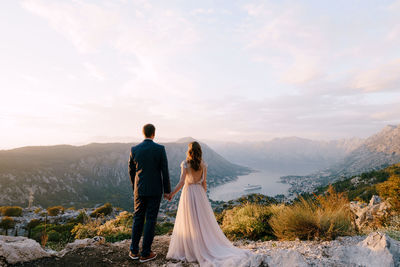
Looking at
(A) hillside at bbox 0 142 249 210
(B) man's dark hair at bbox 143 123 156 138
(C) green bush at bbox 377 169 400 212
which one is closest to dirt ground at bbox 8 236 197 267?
(B) man's dark hair at bbox 143 123 156 138

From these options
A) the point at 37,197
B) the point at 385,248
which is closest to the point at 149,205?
the point at 385,248

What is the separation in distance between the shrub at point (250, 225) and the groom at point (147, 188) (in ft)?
10.3

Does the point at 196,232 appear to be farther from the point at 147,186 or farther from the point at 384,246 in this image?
the point at 384,246

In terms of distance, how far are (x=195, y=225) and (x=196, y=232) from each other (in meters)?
0.14

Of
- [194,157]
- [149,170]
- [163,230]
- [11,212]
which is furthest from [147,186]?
[11,212]

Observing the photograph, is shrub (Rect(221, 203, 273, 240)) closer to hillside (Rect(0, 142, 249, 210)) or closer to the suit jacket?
the suit jacket

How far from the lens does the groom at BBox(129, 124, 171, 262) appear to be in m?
4.20

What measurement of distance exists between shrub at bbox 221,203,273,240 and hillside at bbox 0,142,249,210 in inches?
1644

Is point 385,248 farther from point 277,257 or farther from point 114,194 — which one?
point 114,194

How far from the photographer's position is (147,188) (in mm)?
4168

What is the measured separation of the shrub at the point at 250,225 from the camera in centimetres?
634

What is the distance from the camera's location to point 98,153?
113812 millimetres

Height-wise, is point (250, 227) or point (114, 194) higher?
point (250, 227)

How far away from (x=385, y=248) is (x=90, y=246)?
20.8 ft
